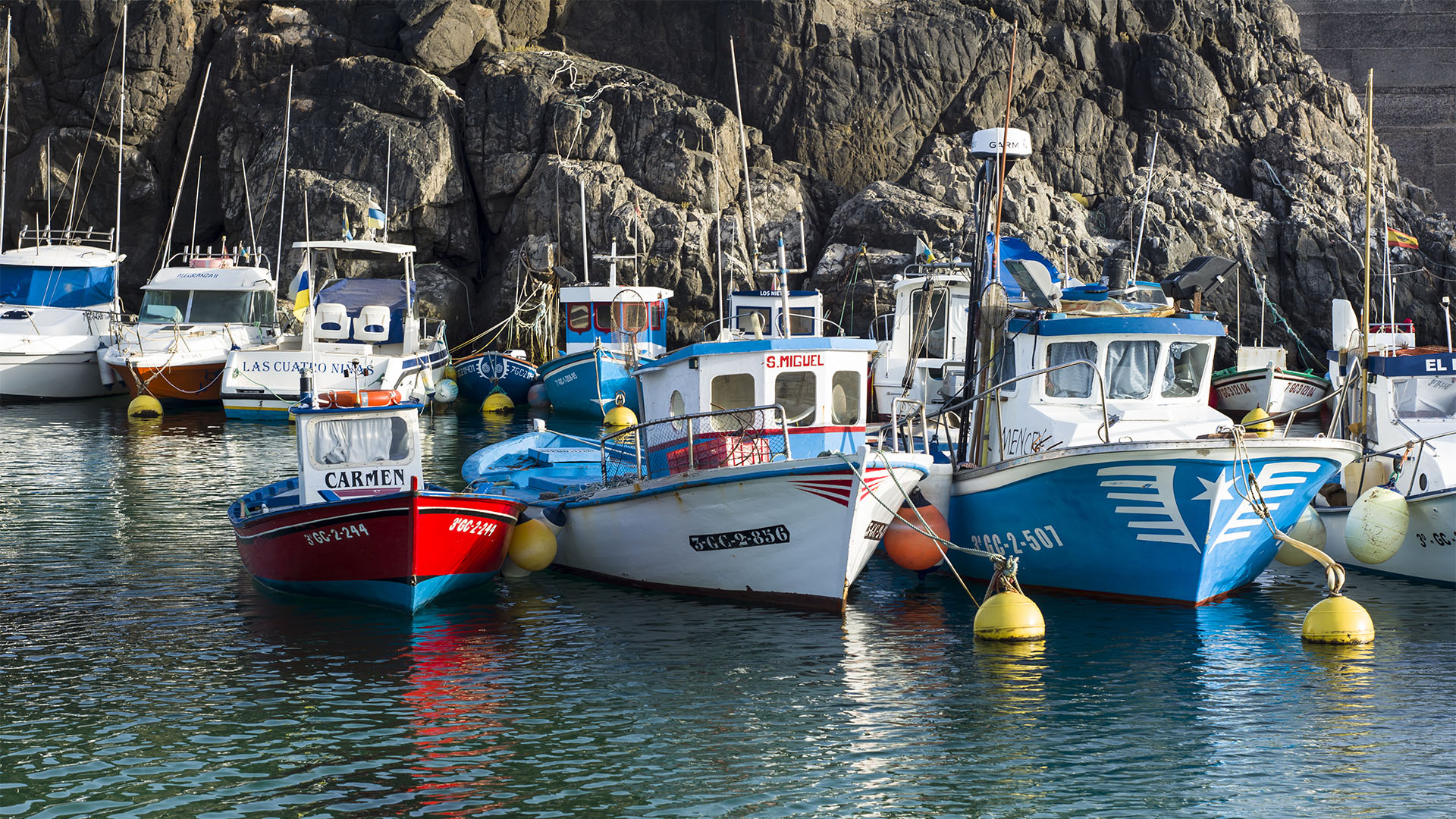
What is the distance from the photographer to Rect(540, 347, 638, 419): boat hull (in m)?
32.5

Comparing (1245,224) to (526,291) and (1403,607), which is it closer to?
(526,291)

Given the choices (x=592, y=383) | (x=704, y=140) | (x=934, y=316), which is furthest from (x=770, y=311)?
(x=704, y=140)

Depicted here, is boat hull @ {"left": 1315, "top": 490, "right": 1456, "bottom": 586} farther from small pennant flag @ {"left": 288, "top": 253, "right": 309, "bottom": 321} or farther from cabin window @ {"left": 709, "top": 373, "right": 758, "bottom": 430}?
small pennant flag @ {"left": 288, "top": 253, "right": 309, "bottom": 321}

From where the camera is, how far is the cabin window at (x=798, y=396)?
14.2m

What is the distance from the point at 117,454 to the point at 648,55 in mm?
28504

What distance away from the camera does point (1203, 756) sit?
904cm

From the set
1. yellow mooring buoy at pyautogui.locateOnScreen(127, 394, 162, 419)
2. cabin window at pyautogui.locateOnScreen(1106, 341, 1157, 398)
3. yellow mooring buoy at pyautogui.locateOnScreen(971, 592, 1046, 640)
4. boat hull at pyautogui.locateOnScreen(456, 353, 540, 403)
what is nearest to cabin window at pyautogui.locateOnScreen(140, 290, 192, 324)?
yellow mooring buoy at pyautogui.locateOnScreen(127, 394, 162, 419)

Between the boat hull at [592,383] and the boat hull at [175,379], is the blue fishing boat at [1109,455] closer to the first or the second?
the boat hull at [592,383]

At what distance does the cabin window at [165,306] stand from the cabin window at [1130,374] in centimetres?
2636

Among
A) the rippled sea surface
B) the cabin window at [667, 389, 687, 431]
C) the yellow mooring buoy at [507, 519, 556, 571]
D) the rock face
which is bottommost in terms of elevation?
the rippled sea surface

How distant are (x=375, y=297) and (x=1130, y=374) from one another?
2323 centimetres

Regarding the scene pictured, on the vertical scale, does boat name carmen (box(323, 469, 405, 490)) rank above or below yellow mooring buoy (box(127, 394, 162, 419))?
above

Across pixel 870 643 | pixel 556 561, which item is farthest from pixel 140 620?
pixel 870 643

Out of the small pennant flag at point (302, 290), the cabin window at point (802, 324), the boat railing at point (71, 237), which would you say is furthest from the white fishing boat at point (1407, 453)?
the boat railing at point (71, 237)
